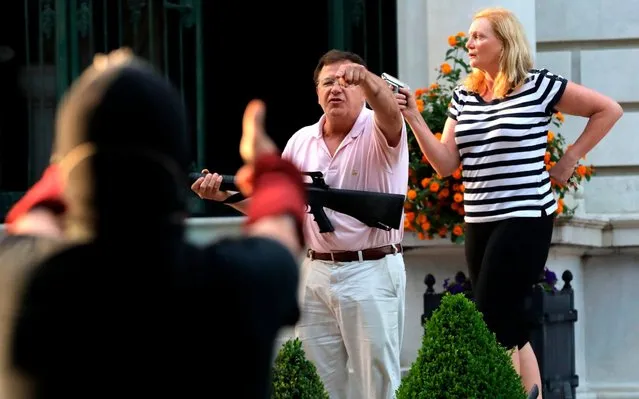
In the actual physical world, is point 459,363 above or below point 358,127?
below

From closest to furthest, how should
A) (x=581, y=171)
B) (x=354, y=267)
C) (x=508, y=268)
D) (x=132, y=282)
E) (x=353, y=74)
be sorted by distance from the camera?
(x=132, y=282), (x=353, y=74), (x=354, y=267), (x=508, y=268), (x=581, y=171)

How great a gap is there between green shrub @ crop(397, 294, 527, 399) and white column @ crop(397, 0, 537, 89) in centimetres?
307

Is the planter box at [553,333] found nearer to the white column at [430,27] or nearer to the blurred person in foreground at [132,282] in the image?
the white column at [430,27]

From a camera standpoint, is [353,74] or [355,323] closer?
[353,74]

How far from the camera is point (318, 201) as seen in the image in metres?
5.47

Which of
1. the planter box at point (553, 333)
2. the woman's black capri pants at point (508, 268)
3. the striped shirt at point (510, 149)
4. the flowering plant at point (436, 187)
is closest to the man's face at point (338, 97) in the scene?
the striped shirt at point (510, 149)

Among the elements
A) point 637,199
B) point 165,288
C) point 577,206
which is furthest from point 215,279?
point 637,199

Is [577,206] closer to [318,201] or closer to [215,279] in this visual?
[318,201]

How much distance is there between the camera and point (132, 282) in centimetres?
225

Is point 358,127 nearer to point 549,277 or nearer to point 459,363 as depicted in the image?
point 459,363

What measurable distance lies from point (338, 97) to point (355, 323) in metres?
0.89

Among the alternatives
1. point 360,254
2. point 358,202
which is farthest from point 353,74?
point 360,254

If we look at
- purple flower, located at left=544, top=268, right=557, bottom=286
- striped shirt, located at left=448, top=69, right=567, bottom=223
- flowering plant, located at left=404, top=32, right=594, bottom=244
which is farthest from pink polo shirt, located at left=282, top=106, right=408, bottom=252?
purple flower, located at left=544, top=268, right=557, bottom=286

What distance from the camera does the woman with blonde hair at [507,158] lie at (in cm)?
584
